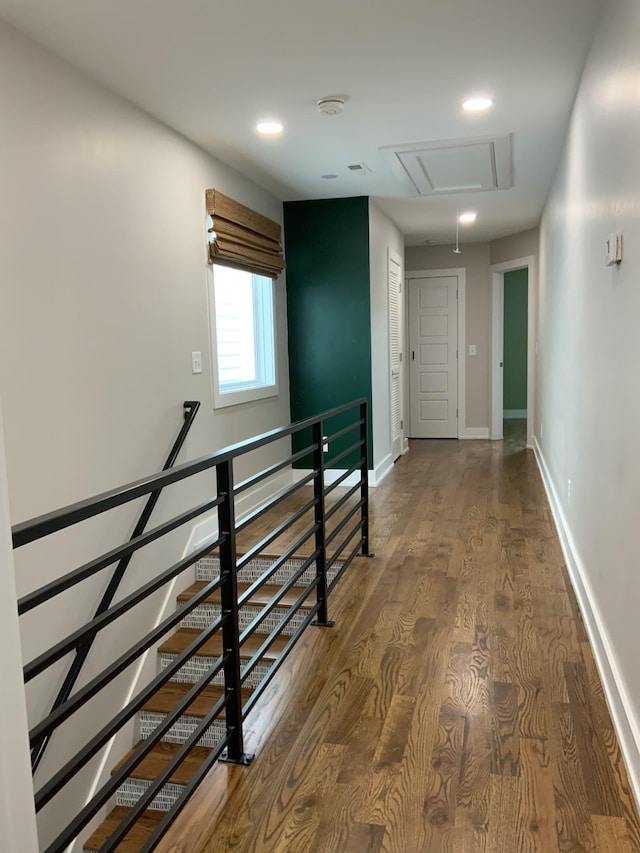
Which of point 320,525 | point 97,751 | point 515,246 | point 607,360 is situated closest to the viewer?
point 97,751

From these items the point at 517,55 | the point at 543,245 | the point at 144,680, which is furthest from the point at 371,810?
the point at 543,245

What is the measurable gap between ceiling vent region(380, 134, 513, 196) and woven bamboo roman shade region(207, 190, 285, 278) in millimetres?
1017

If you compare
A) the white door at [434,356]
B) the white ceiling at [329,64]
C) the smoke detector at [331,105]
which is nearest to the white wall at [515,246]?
the white door at [434,356]

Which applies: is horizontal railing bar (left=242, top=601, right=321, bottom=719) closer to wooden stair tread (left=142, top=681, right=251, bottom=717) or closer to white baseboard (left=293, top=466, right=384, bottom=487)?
wooden stair tread (left=142, top=681, right=251, bottom=717)

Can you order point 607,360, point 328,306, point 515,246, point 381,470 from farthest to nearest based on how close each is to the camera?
point 515,246 < point 381,470 < point 328,306 < point 607,360

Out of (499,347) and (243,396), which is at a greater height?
(499,347)

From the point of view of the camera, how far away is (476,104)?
3.41 metres

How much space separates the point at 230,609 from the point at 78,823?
2.33ft

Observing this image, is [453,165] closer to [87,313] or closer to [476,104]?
[476,104]

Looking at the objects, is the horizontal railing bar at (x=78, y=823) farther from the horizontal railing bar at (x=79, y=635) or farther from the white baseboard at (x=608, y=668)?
the white baseboard at (x=608, y=668)

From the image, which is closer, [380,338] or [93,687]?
[93,687]

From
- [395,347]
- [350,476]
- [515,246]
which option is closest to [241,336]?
[350,476]

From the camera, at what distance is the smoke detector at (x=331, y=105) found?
3279 millimetres

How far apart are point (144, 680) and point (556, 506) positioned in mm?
2779
